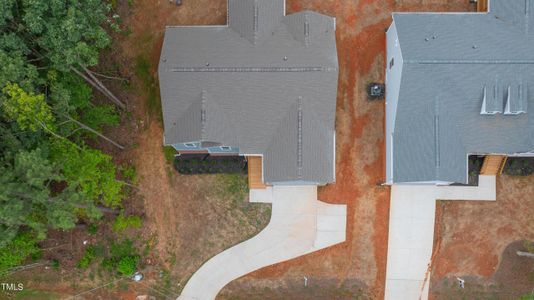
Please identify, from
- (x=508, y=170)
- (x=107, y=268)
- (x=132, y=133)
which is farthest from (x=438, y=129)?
(x=107, y=268)

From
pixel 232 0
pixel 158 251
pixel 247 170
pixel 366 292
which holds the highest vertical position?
pixel 232 0

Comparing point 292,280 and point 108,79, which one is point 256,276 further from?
point 108,79

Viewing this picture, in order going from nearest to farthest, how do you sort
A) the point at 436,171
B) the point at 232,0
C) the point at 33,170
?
the point at 33,170 → the point at 436,171 → the point at 232,0

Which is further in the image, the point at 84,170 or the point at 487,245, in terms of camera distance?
the point at 487,245

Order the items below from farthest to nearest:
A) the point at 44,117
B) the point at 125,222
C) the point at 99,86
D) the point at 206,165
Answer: the point at 206,165 < the point at 125,222 < the point at 99,86 < the point at 44,117

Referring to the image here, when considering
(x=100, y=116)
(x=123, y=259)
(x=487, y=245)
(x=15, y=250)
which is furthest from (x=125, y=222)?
(x=487, y=245)

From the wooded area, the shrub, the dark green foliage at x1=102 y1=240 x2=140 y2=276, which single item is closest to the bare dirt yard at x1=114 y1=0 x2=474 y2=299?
the shrub

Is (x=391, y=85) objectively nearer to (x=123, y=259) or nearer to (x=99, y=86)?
(x=99, y=86)

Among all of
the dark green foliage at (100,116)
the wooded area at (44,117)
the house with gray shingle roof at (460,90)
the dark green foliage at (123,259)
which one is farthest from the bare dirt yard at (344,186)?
the wooded area at (44,117)
